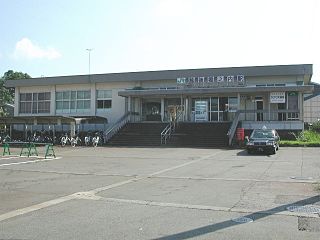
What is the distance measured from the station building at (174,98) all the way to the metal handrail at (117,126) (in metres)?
0.14

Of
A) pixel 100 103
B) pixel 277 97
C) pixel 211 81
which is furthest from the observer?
pixel 100 103

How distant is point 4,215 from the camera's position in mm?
7992

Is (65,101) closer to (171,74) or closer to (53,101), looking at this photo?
(53,101)

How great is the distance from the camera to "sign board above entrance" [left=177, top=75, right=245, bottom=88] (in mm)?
36594

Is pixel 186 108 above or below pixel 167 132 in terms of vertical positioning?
above

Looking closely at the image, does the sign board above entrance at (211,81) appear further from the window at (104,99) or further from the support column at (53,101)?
the support column at (53,101)

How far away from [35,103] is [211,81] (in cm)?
2144

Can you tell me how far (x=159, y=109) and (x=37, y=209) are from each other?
1315 inches

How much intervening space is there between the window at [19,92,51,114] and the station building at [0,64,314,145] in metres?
0.11

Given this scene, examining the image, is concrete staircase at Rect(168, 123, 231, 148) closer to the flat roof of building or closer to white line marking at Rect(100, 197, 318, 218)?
the flat roof of building

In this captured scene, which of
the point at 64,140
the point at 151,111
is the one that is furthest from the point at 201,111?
the point at 64,140

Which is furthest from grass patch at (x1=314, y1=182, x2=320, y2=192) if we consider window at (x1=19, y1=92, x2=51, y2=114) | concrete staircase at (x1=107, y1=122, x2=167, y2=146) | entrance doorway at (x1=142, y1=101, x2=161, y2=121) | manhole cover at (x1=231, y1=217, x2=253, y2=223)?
window at (x1=19, y1=92, x2=51, y2=114)

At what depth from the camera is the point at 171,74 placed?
39969mm

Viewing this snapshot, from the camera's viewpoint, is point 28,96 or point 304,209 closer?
point 304,209
